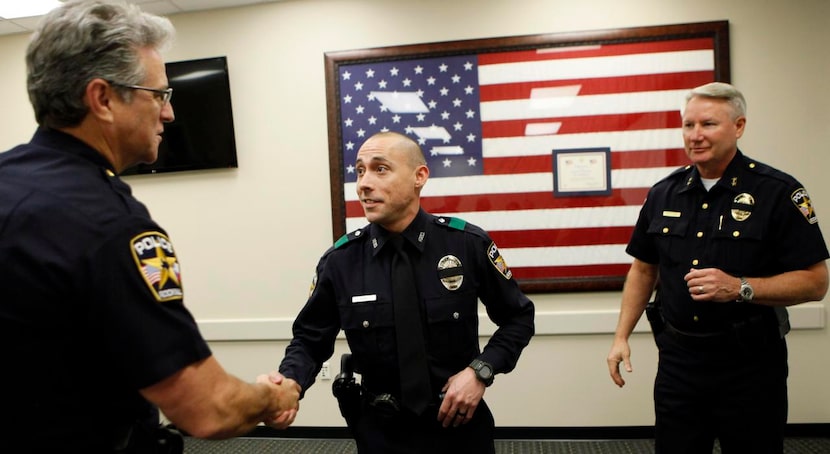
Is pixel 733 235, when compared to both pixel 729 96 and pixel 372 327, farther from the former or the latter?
pixel 372 327

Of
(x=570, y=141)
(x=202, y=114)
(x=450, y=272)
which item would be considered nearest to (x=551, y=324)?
(x=570, y=141)

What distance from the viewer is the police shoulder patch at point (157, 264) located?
882 millimetres

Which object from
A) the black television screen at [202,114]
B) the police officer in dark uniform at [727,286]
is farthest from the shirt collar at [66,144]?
the black television screen at [202,114]

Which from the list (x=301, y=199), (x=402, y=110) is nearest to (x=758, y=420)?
(x=402, y=110)

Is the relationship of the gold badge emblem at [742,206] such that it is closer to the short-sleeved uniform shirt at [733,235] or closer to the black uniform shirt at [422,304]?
the short-sleeved uniform shirt at [733,235]

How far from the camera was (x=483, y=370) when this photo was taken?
1.53 m

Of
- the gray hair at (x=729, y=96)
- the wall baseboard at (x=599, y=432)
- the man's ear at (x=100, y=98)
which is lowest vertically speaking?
the wall baseboard at (x=599, y=432)

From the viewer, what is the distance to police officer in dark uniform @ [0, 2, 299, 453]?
0.84 meters

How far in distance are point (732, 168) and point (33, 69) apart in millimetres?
2032

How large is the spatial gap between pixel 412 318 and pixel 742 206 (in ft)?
3.93

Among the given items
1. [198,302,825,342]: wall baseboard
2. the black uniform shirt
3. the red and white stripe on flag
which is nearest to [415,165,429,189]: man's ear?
the black uniform shirt

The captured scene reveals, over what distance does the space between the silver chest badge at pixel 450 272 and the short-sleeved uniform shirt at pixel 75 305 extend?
2.83 ft

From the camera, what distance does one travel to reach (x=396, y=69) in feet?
10.9

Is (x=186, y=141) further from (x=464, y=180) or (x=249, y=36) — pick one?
(x=464, y=180)
